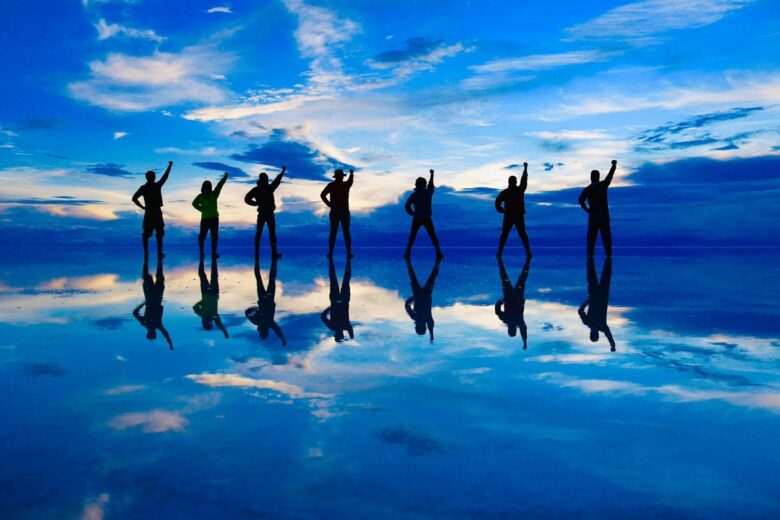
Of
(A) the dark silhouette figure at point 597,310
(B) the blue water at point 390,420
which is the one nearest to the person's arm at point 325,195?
(A) the dark silhouette figure at point 597,310

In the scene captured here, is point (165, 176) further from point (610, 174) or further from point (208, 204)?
point (610, 174)

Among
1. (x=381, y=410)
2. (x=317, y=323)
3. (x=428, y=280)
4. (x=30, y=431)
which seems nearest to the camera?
(x=30, y=431)

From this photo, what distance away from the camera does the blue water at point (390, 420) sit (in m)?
2.03

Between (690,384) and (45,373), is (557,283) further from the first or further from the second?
(45,373)

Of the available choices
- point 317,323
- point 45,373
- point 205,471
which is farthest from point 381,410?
point 317,323

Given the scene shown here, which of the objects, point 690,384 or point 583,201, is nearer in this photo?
point 690,384

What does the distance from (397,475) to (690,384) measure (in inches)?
83.0

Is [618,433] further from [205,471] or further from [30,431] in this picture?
[30,431]

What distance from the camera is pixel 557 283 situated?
10.5 metres

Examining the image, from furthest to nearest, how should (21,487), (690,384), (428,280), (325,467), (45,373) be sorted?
(428,280) < (45,373) < (690,384) < (325,467) < (21,487)

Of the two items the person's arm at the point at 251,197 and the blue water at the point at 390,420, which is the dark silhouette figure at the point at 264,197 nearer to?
the person's arm at the point at 251,197

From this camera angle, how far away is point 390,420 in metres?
2.80

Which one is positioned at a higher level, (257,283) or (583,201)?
(583,201)

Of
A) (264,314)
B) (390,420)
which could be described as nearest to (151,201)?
(264,314)
